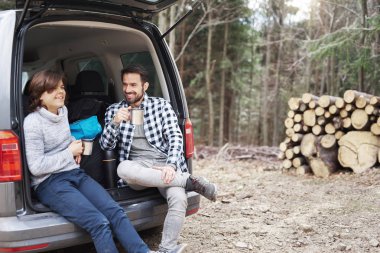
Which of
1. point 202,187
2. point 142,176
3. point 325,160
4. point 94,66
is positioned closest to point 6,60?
point 142,176

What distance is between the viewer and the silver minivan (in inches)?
101

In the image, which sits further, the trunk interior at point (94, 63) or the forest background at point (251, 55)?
the forest background at point (251, 55)

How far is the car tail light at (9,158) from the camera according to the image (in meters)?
2.54

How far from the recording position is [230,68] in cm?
1688

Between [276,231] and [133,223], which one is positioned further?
[276,231]

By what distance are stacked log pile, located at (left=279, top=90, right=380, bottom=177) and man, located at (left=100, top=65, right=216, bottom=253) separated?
3.64 meters

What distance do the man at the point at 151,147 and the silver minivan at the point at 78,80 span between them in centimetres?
15

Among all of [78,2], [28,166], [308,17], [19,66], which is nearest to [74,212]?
[28,166]

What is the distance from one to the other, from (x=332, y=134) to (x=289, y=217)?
2.58 m

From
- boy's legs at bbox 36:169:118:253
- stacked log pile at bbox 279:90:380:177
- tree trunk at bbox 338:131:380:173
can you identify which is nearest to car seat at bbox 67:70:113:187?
boy's legs at bbox 36:169:118:253

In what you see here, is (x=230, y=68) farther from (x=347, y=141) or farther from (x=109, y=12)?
(x=109, y=12)

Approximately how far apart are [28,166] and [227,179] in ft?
→ 14.4

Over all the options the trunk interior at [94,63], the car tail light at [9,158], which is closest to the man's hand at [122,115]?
the trunk interior at [94,63]

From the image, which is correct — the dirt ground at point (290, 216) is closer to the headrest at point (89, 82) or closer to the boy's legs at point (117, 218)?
the boy's legs at point (117, 218)
